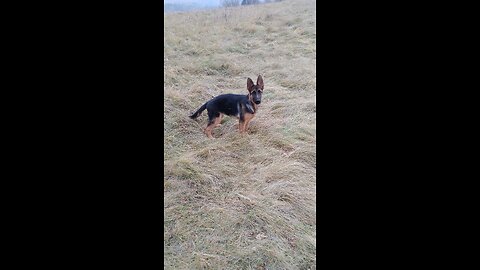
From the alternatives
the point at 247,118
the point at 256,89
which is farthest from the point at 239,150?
the point at 256,89

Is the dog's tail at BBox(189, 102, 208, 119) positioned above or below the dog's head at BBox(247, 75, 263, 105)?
below

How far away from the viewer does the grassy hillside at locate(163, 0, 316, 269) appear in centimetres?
191

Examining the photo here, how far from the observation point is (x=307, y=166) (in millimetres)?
2369

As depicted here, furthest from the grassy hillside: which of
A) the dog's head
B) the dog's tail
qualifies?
the dog's head

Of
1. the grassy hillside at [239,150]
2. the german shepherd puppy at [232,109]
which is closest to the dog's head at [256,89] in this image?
the german shepherd puppy at [232,109]

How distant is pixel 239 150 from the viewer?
8.15ft

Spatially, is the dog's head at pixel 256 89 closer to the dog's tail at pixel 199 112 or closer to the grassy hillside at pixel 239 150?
the grassy hillside at pixel 239 150

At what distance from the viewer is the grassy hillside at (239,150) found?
75.1 inches

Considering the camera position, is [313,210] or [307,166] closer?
[313,210]

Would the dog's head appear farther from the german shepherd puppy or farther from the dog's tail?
the dog's tail

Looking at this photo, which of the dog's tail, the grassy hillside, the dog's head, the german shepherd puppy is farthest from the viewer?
the dog's tail
